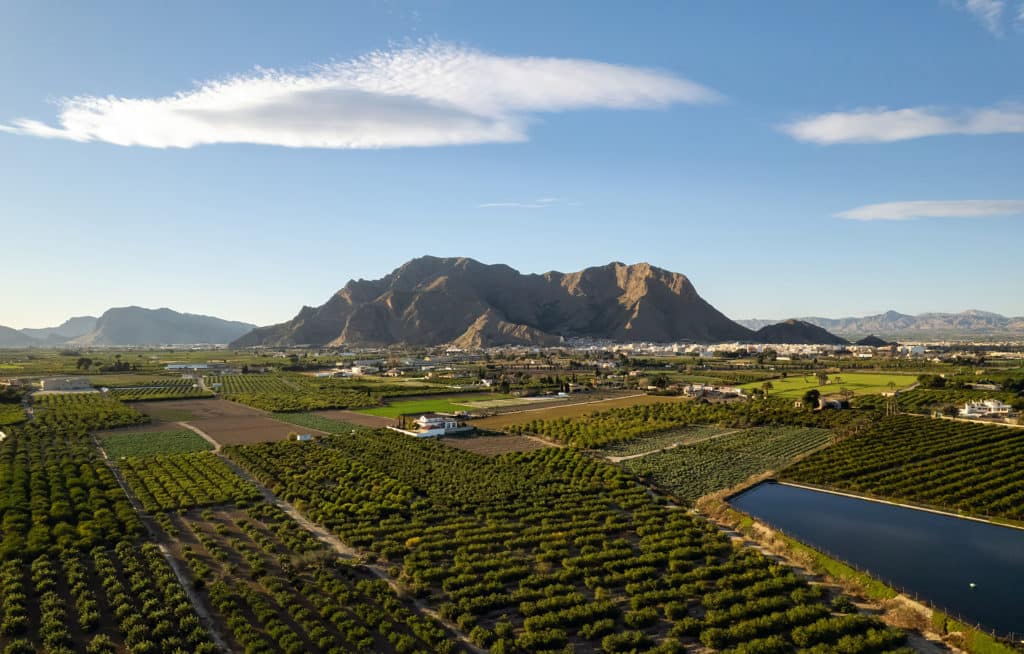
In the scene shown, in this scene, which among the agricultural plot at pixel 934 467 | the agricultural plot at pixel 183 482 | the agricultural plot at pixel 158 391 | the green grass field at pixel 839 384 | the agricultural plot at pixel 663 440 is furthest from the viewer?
the agricultural plot at pixel 158 391

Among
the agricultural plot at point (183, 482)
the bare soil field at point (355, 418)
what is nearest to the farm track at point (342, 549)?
the agricultural plot at point (183, 482)

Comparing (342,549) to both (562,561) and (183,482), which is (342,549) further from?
(183,482)

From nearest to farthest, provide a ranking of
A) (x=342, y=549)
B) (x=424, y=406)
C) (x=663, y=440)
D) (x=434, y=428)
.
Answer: (x=342, y=549), (x=663, y=440), (x=434, y=428), (x=424, y=406)

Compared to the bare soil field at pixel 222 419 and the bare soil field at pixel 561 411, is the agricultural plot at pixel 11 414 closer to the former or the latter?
the bare soil field at pixel 222 419

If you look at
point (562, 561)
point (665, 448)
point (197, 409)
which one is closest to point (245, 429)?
point (197, 409)

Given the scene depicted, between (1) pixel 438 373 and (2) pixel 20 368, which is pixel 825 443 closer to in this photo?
(1) pixel 438 373
